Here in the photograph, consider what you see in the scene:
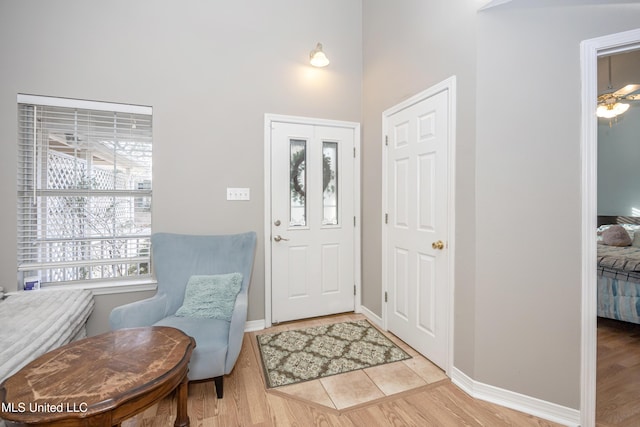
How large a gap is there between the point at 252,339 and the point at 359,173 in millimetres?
1929

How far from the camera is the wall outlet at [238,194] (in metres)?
2.61

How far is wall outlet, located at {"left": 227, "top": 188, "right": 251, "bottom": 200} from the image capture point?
2.61 m

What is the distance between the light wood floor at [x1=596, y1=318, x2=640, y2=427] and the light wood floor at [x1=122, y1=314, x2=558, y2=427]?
424 mm

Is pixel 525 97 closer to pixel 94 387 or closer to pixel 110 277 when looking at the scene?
pixel 94 387

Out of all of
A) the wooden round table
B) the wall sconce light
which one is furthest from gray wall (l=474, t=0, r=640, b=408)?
the wooden round table

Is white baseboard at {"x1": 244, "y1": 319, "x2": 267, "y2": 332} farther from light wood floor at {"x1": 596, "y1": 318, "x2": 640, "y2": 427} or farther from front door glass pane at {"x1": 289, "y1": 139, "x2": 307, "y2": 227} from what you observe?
light wood floor at {"x1": 596, "y1": 318, "x2": 640, "y2": 427}

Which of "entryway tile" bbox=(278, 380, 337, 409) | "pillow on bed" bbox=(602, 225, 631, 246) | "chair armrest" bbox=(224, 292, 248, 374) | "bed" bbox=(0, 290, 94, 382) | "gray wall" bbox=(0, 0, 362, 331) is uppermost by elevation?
"gray wall" bbox=(0, 0, 362, 331)

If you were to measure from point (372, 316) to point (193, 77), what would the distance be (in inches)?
111

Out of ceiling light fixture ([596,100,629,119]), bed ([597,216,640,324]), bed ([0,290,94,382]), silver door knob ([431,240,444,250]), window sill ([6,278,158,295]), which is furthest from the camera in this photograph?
ceiling light fixture ([596,100,629,119])

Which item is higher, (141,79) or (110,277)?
(141,79)

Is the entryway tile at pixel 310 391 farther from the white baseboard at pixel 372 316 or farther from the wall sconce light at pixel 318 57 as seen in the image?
the wall sconce light at pixel 318 57

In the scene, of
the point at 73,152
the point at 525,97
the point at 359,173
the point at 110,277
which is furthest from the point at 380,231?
the point at 73,152

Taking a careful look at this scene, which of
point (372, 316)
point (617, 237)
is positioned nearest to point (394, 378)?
point (372, 316)

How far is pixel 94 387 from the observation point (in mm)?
1011
